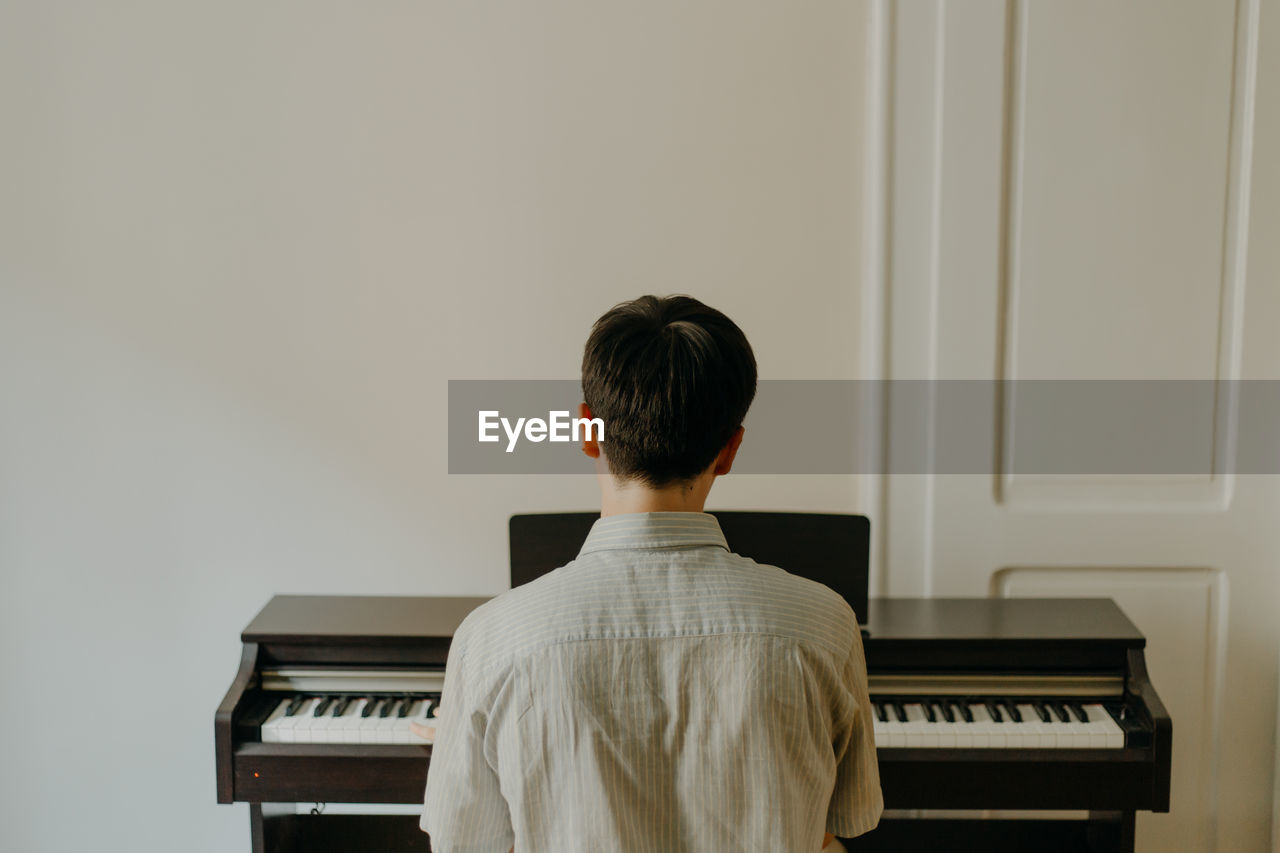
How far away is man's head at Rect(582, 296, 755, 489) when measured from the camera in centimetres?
90

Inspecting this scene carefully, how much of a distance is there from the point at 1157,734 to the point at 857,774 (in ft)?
2.77

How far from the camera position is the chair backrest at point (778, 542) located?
1681mm

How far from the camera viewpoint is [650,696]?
2.88ft

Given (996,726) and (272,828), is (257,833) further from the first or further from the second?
(996,726)

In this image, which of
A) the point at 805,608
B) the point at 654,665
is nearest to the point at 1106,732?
the point at 805,608

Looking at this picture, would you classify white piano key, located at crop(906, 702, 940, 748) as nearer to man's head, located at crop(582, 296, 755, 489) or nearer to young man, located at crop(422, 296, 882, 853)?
young man, located at crop(422, 296, 882, 853)

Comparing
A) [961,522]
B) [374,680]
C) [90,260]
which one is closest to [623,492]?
[374,680]

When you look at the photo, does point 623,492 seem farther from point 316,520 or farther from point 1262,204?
point 1262,204

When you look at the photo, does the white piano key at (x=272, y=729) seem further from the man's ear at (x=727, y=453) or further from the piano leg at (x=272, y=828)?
the man's ear at (x=727, y=453)

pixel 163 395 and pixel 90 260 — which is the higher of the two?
pixel 90 260

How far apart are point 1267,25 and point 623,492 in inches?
73.3

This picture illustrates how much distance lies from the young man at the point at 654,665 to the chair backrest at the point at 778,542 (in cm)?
73

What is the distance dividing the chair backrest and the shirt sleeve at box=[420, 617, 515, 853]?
712 millimetres

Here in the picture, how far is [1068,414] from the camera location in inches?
80.2
